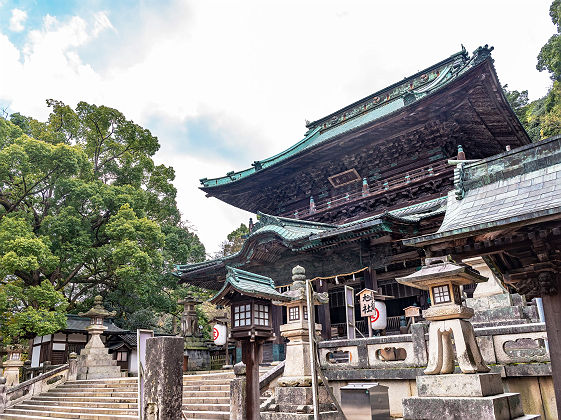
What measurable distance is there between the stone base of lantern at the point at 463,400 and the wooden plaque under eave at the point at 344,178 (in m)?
10.8

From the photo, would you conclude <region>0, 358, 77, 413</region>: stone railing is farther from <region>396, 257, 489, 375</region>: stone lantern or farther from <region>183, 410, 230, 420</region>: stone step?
<region>396, 257, 489, 375</region>: stone lantern

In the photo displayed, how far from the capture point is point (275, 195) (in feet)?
63.4

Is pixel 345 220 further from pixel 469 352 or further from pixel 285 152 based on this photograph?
pixel 469 352

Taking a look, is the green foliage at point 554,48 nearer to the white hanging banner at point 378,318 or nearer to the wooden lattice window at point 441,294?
the white hanging banner at point 378,318

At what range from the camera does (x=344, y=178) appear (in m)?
17.0

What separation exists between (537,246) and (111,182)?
81.6ft

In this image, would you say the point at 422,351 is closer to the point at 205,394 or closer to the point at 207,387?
the point at 205,394

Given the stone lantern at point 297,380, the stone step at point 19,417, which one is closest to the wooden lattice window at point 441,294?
the stone lantern at point 297,380

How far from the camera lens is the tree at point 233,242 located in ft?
119

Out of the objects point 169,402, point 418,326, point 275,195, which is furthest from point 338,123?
point 169,402

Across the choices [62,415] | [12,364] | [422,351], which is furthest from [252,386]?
[12,364]

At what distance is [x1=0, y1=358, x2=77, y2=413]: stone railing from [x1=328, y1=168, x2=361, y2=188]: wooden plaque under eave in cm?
1275

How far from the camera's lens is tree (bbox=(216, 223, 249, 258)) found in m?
36.3

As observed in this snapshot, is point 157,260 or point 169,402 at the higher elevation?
point 157,260
